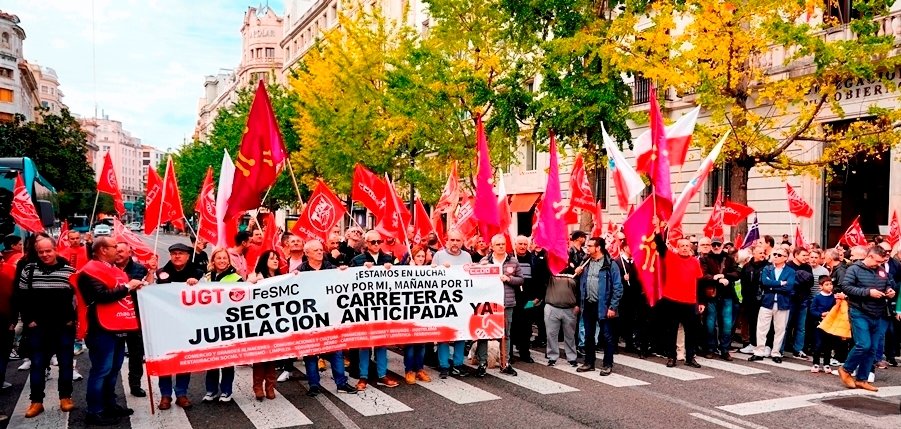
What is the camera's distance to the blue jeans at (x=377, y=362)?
29.8 ft

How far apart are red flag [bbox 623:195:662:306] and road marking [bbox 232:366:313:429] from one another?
4.47m

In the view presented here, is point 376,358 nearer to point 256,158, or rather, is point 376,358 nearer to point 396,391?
point 396,391

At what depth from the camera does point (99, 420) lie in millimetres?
7582

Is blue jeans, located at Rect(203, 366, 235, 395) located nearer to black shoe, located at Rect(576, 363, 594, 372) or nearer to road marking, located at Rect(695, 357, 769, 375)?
black shoe, located at Rect(576, 363, 594, 372)

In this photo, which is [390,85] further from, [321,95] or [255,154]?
[255,154]

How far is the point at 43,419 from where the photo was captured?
305 inches

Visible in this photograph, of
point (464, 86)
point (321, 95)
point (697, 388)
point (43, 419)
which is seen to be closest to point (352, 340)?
point (43, 419)

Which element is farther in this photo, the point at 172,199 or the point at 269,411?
the point at 172,199

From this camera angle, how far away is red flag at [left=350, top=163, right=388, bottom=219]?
53.0 feet

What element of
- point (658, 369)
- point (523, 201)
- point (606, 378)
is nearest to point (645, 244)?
point (606, 378)

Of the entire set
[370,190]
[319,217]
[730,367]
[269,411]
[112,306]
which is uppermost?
[370,190]

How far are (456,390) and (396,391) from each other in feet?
2.22

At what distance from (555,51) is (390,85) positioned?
7905 mm

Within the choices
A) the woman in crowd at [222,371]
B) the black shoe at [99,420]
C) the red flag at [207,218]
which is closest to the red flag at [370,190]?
the red flag at [207,218]
